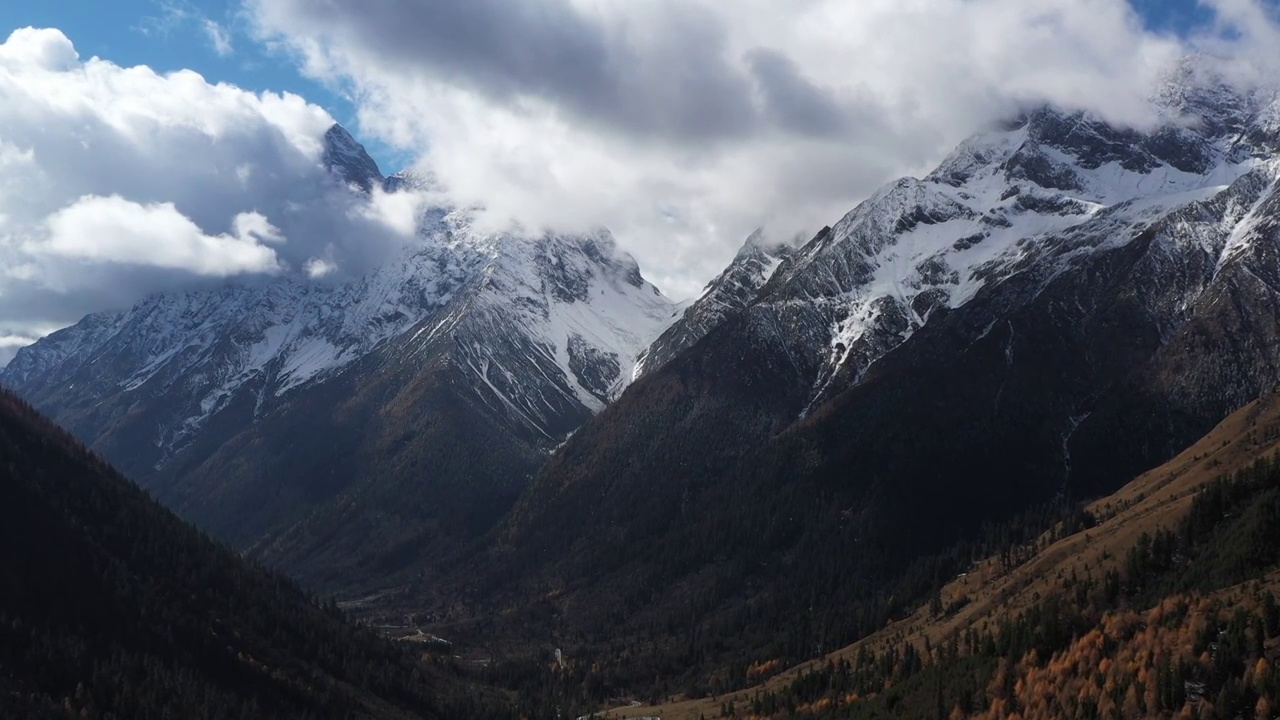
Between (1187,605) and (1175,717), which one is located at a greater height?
(1187,605)

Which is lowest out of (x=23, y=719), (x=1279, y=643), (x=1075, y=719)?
(x=23, y=719)

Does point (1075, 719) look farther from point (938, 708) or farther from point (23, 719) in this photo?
point (23, 719)

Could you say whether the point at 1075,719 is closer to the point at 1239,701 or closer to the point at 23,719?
the point at 1239,701

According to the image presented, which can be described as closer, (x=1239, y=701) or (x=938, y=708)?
(x=1239, y=701)

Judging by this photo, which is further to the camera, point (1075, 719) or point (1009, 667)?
point (1009, 667)

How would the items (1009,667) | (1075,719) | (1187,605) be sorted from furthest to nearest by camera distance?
(1009,667), (1187,605), (1075,719)

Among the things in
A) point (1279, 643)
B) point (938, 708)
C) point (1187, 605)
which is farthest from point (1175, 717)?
point (938, 708)

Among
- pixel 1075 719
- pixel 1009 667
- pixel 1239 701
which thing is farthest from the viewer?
pixel 1009 667

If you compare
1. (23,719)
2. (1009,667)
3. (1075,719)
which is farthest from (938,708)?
(23,719)

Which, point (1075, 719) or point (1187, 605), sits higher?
point (1187, 605)
